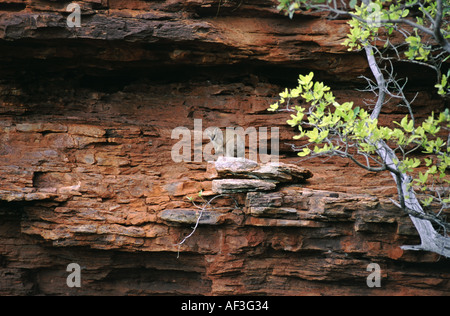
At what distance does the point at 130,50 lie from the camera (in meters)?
8.20

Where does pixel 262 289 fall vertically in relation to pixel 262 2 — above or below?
below

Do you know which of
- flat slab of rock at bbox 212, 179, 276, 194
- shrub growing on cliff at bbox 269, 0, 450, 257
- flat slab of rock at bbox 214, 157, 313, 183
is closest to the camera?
shrub growing on cliff at bbox 269, 0, 450, 257

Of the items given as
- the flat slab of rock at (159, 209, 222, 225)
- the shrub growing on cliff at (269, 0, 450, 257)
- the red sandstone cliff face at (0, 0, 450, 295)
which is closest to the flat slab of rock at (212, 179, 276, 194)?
the red sandstone cliff face at (0, 0, 450, 295)

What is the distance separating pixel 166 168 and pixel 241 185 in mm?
1948

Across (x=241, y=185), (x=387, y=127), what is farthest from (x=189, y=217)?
(x=387, y=127)

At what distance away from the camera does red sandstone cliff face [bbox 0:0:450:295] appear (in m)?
7.47

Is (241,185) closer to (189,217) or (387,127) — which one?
(189,217)

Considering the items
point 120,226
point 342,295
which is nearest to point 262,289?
point 342,295

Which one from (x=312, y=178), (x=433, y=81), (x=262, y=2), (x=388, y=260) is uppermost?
(x=262, y=2)

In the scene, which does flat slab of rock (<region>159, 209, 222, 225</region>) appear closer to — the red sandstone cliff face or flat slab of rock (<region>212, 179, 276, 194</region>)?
the red sandstone cliff face

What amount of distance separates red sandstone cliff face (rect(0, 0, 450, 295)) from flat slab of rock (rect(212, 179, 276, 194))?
14 centimetres

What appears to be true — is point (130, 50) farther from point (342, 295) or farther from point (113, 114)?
point (342, 295)

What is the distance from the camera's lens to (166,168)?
857 cm

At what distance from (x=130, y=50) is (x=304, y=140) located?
13.9ft
